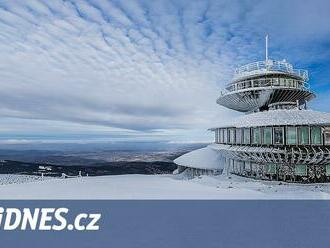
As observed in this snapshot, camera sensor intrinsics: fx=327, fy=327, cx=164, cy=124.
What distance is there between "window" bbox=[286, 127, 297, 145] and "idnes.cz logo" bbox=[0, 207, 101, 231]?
58.1 feet

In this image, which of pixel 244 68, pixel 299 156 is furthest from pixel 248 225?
pixel 244 68

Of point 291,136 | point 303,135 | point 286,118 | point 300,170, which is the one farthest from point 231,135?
point 300,170

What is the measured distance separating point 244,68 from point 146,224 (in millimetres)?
30514

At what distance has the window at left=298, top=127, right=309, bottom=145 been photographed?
88.5ft

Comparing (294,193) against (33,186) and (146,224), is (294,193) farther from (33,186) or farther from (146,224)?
(33,186)

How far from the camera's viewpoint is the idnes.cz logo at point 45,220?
47.8 feet

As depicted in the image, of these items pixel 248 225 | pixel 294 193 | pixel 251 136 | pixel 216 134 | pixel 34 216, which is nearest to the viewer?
pixel 248 225

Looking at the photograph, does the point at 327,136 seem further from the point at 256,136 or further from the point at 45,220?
the point at 45,220

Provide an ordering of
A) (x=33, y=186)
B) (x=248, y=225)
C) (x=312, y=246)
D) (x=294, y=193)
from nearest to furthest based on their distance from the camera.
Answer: (x=312, y=246) < (x=248, y=225) < (x=294, y=193) < (x=33, y=186)

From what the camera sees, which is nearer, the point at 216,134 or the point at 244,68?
the point at 216,134

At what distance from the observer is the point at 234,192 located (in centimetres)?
2212

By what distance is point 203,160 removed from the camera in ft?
123

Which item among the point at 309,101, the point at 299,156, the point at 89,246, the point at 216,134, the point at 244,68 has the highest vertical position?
the point at 244,68

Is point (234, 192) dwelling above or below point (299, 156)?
below
